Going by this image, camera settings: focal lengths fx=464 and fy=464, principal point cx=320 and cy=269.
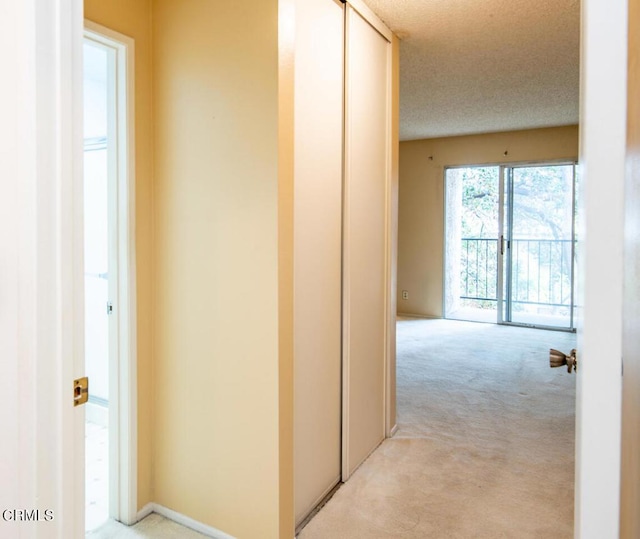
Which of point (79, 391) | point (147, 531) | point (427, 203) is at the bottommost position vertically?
point (147, 531)

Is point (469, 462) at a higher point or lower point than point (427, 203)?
lower

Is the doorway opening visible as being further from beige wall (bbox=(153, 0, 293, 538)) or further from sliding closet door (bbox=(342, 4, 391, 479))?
beige wall (bbox=(153, 0, 293, 538))

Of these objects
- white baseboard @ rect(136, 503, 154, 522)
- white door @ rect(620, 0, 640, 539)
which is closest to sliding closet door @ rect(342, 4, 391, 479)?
white baseboard @ rect(136, 503, 154, 522)

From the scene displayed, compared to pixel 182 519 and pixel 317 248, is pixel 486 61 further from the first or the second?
pixel 182 519

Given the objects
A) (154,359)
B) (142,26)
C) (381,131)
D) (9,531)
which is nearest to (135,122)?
(142,26)

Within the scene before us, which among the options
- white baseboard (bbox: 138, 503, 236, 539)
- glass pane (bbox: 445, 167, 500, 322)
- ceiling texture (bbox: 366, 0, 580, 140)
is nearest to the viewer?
white baseboard (bbox: 138, 503, 236, 539)

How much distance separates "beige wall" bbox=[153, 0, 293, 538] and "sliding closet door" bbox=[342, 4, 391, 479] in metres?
0.68

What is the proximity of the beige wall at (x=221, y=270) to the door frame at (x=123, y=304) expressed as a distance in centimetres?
11

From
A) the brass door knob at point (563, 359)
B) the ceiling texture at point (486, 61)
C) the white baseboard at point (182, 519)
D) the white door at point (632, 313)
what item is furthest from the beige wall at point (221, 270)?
the white door at point (632, 313)

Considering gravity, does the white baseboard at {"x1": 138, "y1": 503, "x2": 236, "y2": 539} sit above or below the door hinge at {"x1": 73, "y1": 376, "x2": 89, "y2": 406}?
below

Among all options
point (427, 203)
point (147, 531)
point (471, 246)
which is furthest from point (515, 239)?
point (147, 531)

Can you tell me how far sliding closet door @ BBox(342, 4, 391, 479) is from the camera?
237 cm

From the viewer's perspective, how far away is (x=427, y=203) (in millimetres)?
6562

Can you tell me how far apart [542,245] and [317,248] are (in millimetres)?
4798
